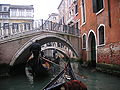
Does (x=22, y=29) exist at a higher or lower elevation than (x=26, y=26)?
lower

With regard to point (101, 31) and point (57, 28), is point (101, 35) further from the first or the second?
point (57, 28)

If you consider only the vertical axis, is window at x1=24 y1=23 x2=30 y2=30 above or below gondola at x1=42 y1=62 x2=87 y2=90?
above

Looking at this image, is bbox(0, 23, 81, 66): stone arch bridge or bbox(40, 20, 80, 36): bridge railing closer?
bbox(0, 23, 81, 66): stone arch bridge

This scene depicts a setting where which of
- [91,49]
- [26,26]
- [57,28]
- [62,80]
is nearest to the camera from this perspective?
[62,80]

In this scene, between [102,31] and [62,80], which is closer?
[62,80]

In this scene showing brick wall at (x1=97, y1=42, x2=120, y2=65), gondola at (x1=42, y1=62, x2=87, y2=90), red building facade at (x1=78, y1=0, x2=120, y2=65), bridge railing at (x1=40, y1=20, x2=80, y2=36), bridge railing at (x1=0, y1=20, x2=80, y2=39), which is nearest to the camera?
gondola at (x1=42, y1=62, x2=87, y2=90)

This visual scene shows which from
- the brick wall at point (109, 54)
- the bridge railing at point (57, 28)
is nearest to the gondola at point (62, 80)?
the brick wall at point (109, 54)

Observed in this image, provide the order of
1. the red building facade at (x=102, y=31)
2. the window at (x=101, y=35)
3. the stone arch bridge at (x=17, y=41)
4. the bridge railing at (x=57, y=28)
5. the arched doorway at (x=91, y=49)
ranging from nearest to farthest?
the red building facade at (x=102, y=31) < the stone arch bridge at (x=17, y=41) < the window at (x=101, y=35) < the bridge railing at (x=57, y=28) < the arched doorway at (x=91, y=49)

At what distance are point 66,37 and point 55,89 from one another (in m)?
6.93

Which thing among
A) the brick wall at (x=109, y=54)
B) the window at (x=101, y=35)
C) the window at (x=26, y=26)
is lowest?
the brick wall at (x=109, y=54)

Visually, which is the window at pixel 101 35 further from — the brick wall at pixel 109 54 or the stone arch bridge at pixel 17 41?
the stone arch bridge at pixel 17 41

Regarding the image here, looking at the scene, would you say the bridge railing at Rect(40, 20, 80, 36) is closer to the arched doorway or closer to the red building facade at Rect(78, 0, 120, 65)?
the red building facade at Rect(78, 0, 120, 65)

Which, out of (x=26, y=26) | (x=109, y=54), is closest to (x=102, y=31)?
(x=109, y=54)

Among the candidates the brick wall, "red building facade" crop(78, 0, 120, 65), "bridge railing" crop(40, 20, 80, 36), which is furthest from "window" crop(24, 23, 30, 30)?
the brick wall
